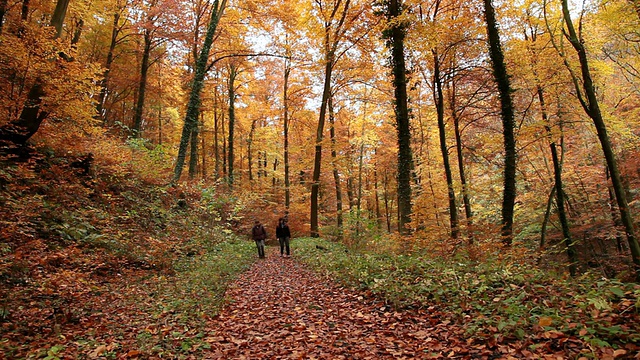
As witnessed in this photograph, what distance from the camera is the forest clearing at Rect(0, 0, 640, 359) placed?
4.43 meters

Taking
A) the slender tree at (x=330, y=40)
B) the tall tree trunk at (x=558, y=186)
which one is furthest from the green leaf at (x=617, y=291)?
the slender tree at (x=330, y=40)

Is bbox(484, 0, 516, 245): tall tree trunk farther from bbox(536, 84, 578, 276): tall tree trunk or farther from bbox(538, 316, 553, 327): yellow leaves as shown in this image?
bbox(538, 316, 553, 327): yellow leaves

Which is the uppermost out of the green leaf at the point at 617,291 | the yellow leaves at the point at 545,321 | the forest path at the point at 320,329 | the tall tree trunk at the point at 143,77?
the tall tree trunk at the point at 143,77

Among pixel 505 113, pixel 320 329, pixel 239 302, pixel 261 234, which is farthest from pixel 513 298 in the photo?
pixel 261 234

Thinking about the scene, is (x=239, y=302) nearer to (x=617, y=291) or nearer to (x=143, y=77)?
(x=617, y=291)

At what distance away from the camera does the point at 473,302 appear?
470 cm

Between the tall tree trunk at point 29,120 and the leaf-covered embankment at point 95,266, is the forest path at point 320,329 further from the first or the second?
the tall tree trunk at point 29,120

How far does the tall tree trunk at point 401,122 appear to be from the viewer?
10914 millimetres

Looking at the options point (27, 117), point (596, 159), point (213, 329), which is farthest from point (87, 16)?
point (596, 159)

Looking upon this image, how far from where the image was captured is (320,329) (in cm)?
518

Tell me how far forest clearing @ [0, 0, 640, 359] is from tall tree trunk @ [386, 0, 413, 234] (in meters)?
0.07

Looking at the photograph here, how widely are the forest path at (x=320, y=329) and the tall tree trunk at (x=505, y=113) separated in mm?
6658

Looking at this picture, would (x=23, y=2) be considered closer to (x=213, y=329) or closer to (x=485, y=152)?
(x=213, y=329)

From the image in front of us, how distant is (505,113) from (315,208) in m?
10.6
